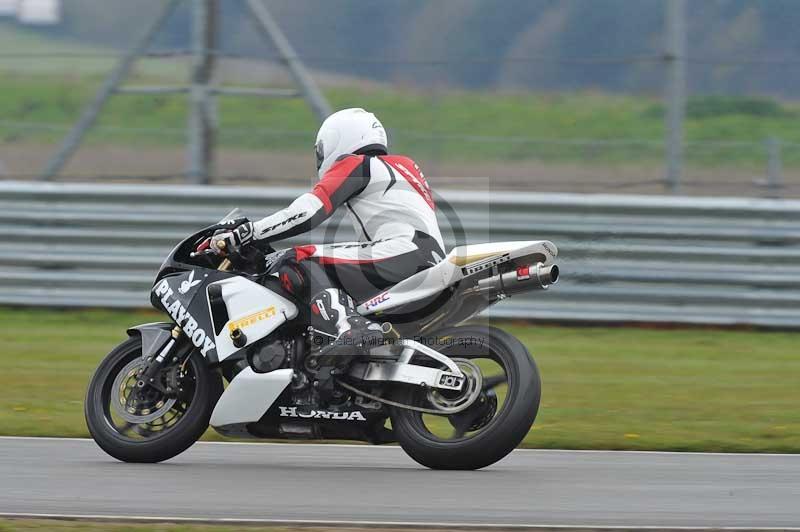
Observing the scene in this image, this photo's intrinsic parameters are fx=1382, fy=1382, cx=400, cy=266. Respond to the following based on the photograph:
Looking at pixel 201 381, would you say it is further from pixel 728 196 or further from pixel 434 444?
pixel 728 196

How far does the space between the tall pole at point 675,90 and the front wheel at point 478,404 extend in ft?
18.8

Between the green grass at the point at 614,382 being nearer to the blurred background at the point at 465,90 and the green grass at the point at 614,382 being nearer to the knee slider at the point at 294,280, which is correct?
the blurred background at the point at 465,90

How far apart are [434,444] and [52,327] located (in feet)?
19.8

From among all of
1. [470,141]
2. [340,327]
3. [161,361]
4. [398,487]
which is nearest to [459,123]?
[470,141]

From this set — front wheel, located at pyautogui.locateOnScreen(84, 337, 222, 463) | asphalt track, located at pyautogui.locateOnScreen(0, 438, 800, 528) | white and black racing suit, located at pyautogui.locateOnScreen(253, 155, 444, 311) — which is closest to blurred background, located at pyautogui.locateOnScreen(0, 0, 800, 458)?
asphalt track, located at pyautogui.locateOnScreen(0, 438, 800, 528)

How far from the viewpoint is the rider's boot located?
6707mm

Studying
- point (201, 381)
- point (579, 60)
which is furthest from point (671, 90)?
point (201, 381)

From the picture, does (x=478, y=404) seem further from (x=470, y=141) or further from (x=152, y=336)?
(x=470, y=141)

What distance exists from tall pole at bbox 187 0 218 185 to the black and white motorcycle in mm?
5511

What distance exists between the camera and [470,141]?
40.2 ft

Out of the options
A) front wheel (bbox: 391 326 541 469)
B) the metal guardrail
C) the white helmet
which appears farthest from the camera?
the metal guardrail

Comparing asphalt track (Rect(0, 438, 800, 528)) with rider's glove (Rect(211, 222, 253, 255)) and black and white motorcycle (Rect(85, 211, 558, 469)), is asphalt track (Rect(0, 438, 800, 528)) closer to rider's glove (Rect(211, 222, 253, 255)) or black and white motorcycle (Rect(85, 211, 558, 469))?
black and white motorcycle (Rect(85, 211, 558, 469))

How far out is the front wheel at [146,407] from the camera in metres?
6.86

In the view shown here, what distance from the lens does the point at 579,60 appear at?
12.4 meters
